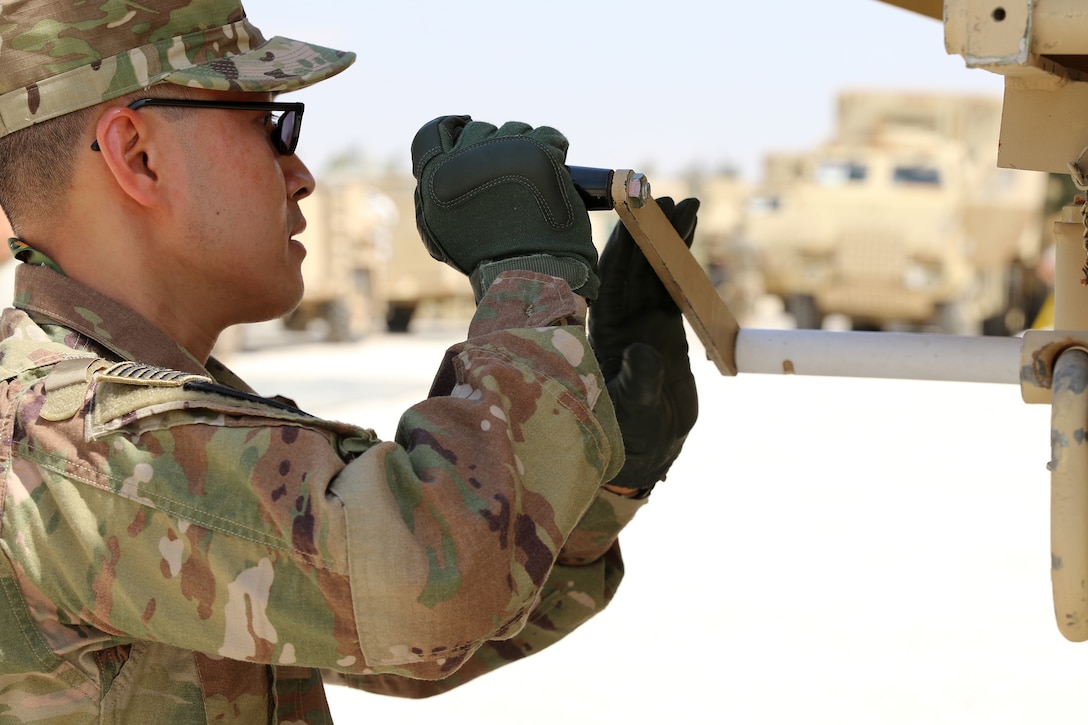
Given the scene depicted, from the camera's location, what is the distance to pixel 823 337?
1.64 metres

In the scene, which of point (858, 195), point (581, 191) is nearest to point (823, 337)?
point (581, 191)

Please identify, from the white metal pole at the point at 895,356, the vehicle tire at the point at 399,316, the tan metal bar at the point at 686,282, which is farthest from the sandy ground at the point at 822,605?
the vehicle tire at the point at 399,316

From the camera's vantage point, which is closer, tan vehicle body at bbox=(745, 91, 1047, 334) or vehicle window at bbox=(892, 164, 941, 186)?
tan vehicle body at bbox=(745, 91, 1047, 334)

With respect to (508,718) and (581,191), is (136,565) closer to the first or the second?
(581,191)

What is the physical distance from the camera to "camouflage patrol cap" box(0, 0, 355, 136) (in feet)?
4.90

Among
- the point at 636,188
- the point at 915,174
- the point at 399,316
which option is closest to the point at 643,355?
the point at 636,188

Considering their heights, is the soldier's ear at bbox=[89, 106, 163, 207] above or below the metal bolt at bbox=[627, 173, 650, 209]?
above

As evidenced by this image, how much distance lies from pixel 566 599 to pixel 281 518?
790 millimetres

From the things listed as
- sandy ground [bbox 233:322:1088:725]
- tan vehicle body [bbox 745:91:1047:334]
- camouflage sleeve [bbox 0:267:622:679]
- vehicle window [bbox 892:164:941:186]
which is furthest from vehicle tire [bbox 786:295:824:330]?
camouflage sleeve [bbox 0:267:622:679]

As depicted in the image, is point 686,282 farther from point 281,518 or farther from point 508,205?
point 281,518

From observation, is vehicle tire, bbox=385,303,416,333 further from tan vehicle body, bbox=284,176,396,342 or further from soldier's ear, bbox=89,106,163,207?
soldier's ear, bbox=89,106,163,207

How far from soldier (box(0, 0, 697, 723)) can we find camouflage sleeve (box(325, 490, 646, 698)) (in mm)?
341

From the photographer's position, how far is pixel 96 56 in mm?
1505

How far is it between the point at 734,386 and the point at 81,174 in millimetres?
10719
